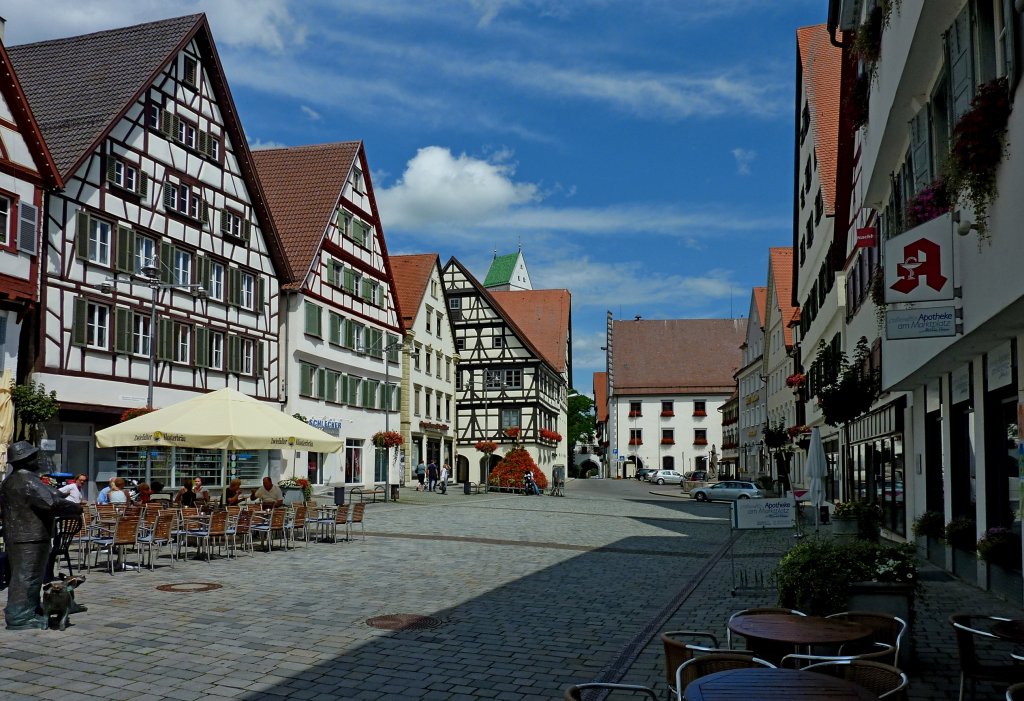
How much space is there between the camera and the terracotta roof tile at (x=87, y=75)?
89.5 ft

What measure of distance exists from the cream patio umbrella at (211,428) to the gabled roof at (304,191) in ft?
64.6

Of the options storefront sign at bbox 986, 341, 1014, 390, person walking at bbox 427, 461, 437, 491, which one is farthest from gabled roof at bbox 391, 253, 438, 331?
storefront sign at bbox 986, 341, 1014, 390

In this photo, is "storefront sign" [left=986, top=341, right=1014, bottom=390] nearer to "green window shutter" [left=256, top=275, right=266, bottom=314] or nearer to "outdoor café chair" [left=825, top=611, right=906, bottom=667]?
"outdoor café chair" [left=825, top=611, right=906, bottom=667]

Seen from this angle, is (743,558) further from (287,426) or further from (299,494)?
(299,494)

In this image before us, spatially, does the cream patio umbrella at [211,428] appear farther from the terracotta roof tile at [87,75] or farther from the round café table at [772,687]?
the round café table at [772,687]

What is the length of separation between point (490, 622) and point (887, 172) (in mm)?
10619

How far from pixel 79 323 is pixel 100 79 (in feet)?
26.1

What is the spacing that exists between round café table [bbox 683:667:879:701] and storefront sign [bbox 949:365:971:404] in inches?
390

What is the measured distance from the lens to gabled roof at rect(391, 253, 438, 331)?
52.7 meters

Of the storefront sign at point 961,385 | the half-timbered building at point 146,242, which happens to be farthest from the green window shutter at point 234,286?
the storefront sign at point 961,385

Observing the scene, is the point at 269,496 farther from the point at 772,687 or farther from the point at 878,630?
the point at 772,687

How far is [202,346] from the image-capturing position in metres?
32.1

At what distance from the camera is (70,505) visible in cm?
1023

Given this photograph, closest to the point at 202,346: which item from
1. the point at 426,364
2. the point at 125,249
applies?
the point at 125,249
